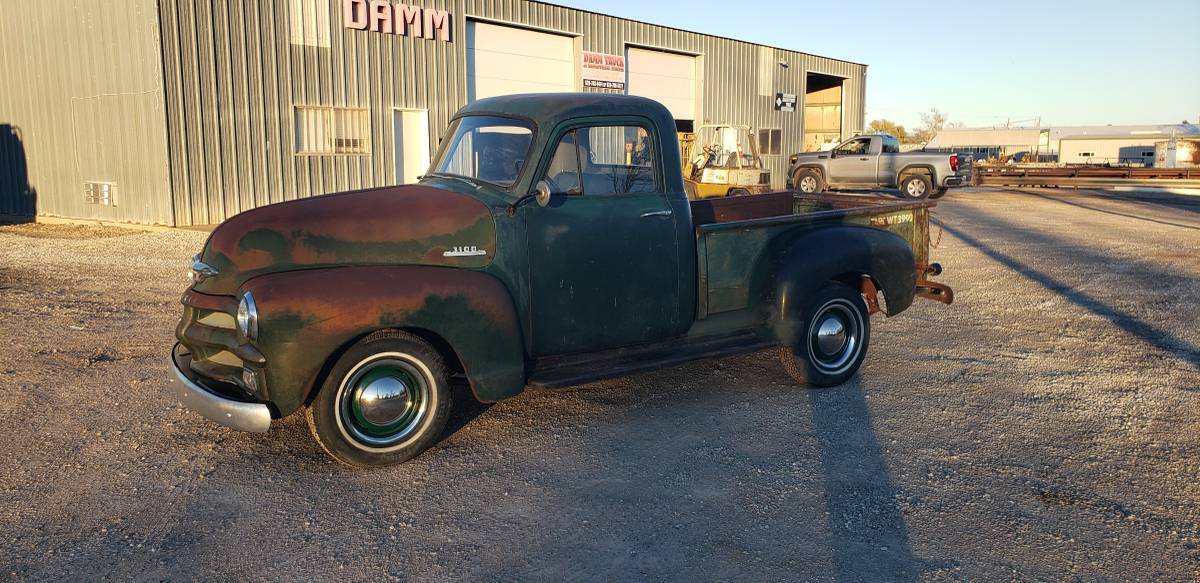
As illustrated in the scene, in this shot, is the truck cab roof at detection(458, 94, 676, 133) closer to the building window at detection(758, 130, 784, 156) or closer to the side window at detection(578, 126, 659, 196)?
the side window at detection(578, 126, 659, 196)

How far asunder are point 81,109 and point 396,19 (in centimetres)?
662

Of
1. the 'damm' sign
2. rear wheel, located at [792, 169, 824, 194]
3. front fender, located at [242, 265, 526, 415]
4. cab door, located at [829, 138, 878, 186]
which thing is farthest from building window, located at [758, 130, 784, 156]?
front fender, located at [242, 265, 526, 415]

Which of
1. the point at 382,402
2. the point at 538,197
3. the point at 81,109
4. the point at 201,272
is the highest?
the point at 81,109

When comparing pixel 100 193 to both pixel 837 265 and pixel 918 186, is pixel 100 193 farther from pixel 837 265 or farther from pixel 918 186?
pixel 918 186

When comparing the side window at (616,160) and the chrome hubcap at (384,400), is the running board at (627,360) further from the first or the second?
the side window at (616,160)

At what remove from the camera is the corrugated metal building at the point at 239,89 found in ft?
51.9

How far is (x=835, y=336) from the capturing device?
586cm

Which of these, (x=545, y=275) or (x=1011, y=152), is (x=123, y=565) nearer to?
(x=545, y=275)

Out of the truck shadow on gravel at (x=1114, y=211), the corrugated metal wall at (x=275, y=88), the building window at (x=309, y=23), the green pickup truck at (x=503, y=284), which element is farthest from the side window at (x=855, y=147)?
the green pickup truck at (x=503, y=284)

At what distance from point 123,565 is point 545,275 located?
2.39 meters

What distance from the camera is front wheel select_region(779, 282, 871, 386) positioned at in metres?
5.65

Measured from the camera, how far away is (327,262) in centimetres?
425

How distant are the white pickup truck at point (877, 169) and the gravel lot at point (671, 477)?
17.8 metres

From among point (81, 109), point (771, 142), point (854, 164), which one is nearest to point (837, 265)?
point (81, 109)
